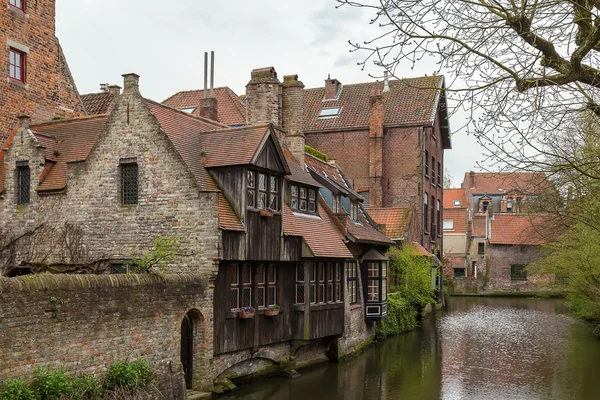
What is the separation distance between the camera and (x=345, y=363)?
2131 cm

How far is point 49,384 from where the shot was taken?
35.7 ft

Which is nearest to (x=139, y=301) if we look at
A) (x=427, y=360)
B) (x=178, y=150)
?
(x=178, y=150)

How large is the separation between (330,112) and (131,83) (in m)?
23.5

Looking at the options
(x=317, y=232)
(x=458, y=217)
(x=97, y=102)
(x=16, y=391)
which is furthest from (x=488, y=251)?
(x=16, y=391)

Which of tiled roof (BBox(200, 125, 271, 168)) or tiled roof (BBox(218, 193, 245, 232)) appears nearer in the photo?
tiled roof (BBox(218, 193, 245, 232))

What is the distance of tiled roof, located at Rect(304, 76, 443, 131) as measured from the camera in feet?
123

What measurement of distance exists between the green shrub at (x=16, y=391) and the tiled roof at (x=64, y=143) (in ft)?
27.8

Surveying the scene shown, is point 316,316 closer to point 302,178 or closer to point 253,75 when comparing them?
point 302,178

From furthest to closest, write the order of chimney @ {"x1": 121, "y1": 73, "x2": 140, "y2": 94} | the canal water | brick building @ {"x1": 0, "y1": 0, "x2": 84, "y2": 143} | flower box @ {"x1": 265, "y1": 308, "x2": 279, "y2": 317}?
1. brick building @ {"x1": 0, "y1": 0, "x2": 84, "y2": 143}
2. flower box @ {"x1": 265, "y1": 308, "x2": 279, "y2": 317}
3. the canal water
4. chimney @ {"x1": 121, "y1": 73, "x2": 140, "y2": 94}

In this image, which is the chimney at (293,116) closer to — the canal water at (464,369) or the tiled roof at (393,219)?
the canal water at (464,369)

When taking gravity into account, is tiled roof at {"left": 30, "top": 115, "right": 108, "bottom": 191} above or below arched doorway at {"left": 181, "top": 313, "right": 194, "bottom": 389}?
above

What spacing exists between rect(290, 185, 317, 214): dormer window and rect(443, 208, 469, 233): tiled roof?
41.8 m

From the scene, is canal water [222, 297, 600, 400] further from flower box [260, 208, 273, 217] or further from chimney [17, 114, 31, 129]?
chimney [17, 114, 31, 129]

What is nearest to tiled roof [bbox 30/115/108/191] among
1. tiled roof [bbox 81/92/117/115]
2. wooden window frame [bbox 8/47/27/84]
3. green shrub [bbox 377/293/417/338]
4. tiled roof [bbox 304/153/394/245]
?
wooden window frame [bbox 8/47/27/84]
